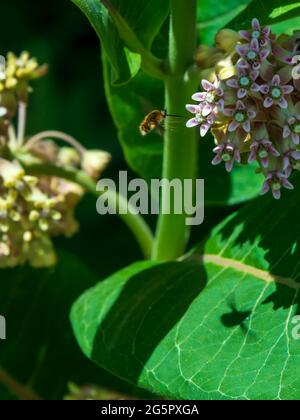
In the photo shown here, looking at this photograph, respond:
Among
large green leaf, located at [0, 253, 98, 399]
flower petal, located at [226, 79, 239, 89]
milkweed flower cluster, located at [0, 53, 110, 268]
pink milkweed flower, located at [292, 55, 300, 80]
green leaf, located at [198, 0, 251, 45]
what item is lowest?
large green leaf, located at [0, 253, 98, 399]

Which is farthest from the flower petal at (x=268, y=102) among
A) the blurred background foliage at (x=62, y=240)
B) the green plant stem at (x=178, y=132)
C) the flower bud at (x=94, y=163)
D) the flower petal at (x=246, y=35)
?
the blurred background foliage at (x=62, y=240)

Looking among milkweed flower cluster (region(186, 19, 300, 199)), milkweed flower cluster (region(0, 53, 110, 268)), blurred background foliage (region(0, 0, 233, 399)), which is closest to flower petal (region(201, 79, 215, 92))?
milkweed flower cluster (region(186, 19, 300, 199))

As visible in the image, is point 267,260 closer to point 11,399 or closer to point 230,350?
point 230,350

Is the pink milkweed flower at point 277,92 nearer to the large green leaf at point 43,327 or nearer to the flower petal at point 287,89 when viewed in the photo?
the flower petal at point 287,89

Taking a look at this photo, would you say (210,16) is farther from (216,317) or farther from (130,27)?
(216,317)

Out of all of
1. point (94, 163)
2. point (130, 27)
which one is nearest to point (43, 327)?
point (94, 163)

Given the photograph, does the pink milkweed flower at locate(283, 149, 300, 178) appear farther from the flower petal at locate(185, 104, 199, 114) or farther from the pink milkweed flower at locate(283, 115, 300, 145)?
the flower petal at locate(185, 104, 199, 114)

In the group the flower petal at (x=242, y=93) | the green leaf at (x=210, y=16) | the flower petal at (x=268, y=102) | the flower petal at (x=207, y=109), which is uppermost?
the green leaf at (x=210, y=16)
